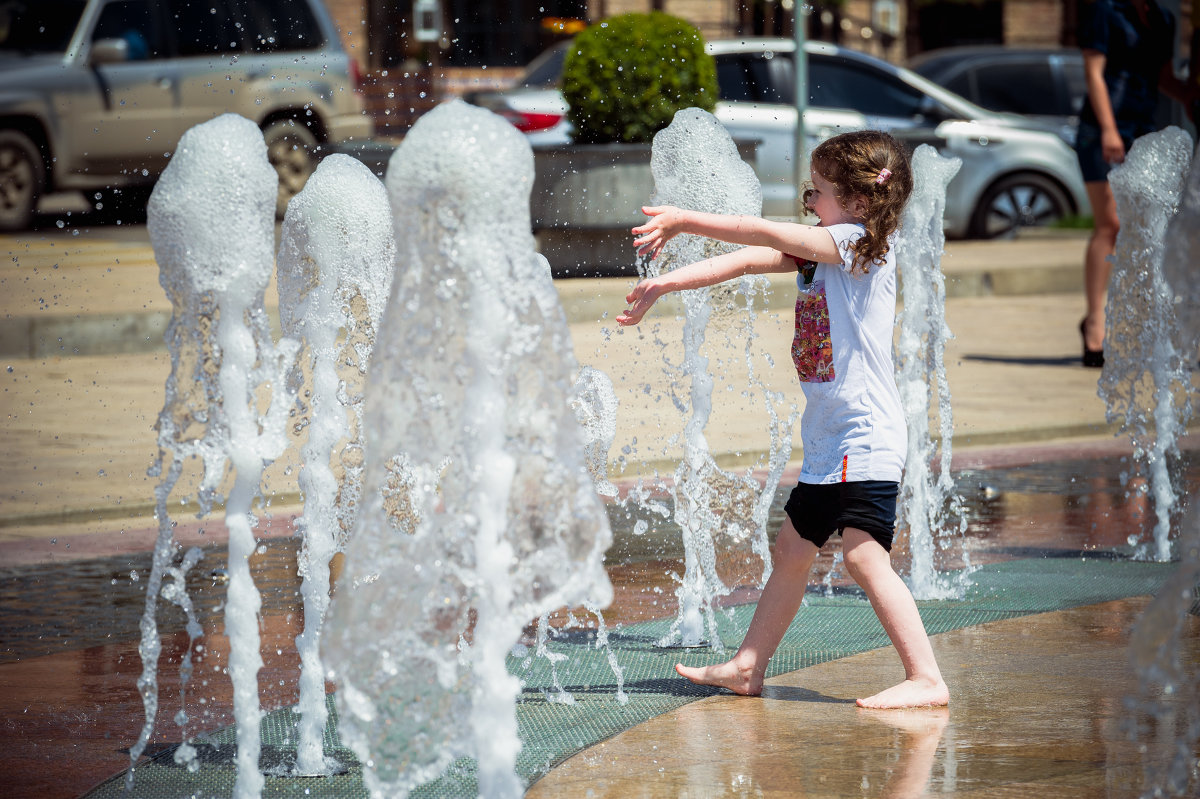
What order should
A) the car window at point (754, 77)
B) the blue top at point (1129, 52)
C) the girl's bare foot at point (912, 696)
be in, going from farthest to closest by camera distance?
the car window at point (754, 77)
the blue top at point (1129, 52)
the girl's bare foot at point (912, 696)

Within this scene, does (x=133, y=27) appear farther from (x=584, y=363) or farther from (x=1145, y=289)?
(x=1145, y=289)

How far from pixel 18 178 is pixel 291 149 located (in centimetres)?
234

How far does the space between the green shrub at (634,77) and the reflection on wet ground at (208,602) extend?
5.72 meters

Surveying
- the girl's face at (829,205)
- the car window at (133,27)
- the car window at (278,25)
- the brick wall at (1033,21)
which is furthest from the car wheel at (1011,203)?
the brick wall at (1033,21)

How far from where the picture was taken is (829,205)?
147 inches

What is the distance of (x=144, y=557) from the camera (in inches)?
215

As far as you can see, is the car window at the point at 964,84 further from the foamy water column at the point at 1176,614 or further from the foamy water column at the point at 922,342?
the foamy water column at the point at 1176,614

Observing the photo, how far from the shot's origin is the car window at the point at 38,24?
1390cm

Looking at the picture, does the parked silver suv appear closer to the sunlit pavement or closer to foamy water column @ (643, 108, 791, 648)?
the sunlit pavement

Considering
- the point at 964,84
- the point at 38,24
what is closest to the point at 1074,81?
the point at 964,84

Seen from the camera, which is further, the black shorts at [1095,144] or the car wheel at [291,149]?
the car wheel at [291,149]

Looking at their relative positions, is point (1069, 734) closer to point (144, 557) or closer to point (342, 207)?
point (342, 207)

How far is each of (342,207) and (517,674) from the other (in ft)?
3.86

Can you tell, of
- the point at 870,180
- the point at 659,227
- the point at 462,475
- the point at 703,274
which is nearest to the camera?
the point at 462,475
